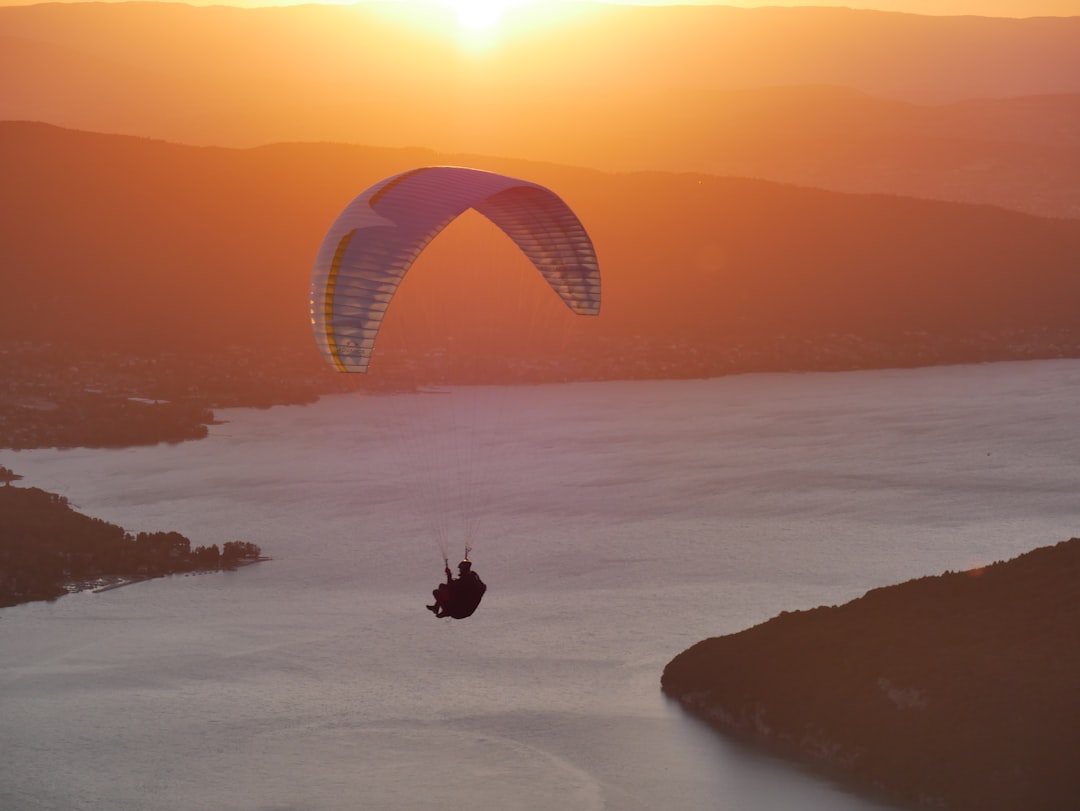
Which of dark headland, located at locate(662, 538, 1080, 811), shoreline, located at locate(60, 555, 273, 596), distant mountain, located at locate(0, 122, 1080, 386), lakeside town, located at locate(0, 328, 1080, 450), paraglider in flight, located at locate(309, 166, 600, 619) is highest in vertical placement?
distant mountain, located at locate(0, 122, 1080, 386)

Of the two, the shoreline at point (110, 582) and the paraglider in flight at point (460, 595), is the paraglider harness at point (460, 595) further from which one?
the shoreline at point (110, 582)

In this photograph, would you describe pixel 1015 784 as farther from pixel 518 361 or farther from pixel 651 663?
pixel 518 361

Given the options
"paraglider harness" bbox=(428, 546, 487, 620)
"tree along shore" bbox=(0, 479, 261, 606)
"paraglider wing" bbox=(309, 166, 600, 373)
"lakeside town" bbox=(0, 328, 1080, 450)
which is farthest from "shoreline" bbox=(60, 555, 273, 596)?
"paraglider harness" bbox=(428, 546, 487, 620)

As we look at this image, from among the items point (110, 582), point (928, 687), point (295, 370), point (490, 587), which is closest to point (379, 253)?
point (928, 687)

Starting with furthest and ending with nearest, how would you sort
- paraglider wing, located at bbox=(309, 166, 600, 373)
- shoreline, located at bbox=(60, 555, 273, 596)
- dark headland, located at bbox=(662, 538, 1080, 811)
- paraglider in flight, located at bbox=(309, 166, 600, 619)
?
shoreline, located at bbox=(60, 555, 273, 596) → dark headland, located at bbox=(662, 538, 1080, 811) → paraglider wing, located at bbox=(309, 166, 600, 373) → paraglider in flight, located at bbox=(309, 166, 600, 619)

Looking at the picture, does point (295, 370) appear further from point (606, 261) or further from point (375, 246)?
point (375, 246)

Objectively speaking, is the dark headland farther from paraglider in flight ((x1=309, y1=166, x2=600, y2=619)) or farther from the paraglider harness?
paraglider in flight ((x1=309, y1=166, x2=600, y2=619))

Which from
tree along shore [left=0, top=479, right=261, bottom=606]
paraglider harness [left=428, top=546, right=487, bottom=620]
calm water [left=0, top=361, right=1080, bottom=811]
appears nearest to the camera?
paraglider harness [left=428, top=546, right=487, bottom=620]
